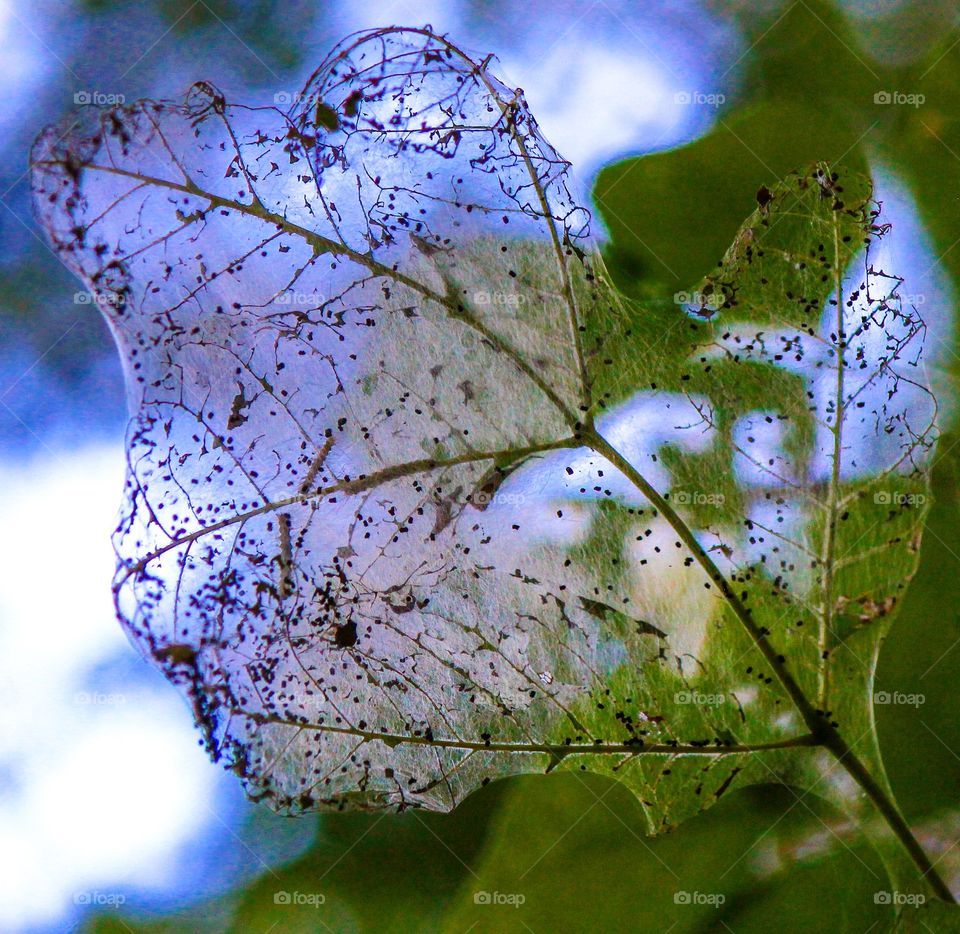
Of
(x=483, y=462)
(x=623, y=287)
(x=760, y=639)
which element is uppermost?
(x=623, y=287)

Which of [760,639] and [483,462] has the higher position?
[483,462]

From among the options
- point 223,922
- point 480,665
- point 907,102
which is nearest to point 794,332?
point 907,102

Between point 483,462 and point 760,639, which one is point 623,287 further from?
point 760,639

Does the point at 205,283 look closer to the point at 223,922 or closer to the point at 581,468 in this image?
the point at 581,468

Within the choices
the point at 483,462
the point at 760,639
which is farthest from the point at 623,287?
the point at 760,639
